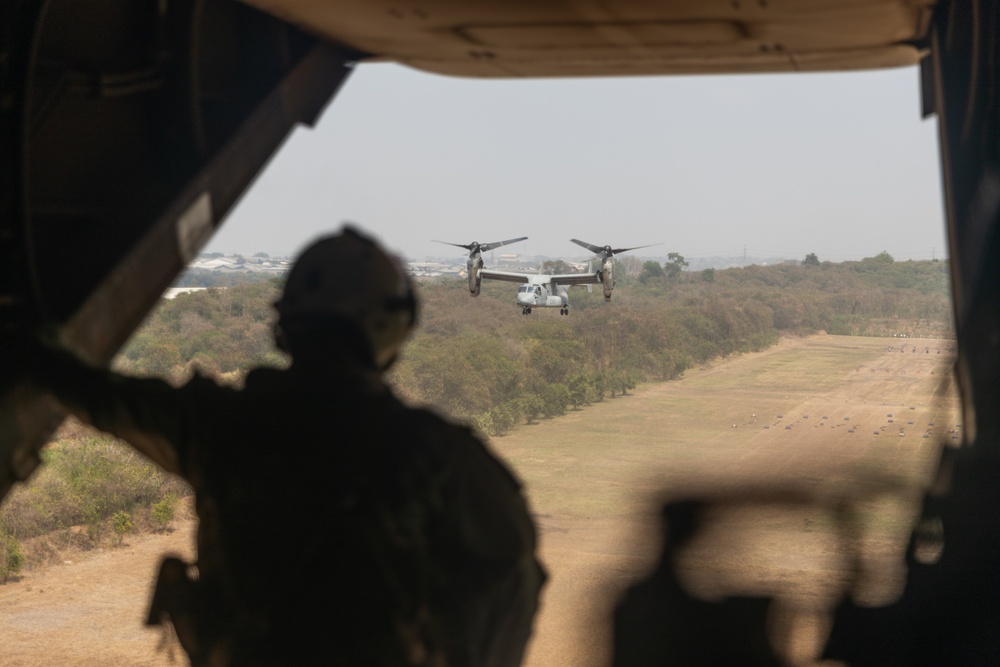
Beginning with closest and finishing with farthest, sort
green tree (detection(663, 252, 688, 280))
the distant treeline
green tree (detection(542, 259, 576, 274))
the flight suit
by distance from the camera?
1. the flight suit
2. the distant treeline
3. green tree (detection(542, 259, 576, 274))
4. green tree (detection(663, 252, 688, 280))

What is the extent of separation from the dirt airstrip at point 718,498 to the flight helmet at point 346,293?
890 millimetres

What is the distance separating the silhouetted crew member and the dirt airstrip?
59cm

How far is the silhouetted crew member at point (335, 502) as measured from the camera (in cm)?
209

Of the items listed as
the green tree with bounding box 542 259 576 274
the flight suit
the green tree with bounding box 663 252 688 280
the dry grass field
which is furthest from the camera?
the green tree with bounding box 663 252 688 280

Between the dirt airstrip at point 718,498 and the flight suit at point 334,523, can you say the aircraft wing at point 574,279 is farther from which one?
the flight suit at point 334,523

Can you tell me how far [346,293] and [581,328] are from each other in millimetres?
69282

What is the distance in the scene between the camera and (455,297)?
243 ft

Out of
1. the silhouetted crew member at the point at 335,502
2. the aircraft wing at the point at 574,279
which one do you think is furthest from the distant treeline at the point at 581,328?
the silhouetted crew member at the point at 335,502

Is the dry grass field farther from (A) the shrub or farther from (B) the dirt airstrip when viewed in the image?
(A) the shrub

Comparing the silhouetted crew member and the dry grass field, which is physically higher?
the silhouetted crew member

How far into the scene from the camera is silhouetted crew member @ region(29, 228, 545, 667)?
2086mm

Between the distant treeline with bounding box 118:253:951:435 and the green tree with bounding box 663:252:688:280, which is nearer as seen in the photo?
the distant treeline with bounding box 118:253:951:435

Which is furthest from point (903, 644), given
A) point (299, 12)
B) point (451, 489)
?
point (299, 12)

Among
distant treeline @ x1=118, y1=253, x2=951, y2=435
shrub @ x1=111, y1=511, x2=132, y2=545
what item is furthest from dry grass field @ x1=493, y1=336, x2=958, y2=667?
shrub @ x1=111, y1=511, x2=132, y2=545
